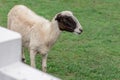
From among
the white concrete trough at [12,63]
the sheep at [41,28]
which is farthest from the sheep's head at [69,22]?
the white concrete trough at [12,63]

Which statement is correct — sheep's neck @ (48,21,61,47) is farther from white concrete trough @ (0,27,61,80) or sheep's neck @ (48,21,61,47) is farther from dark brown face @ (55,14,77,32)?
white concrete trough @ (0,27,61,80)

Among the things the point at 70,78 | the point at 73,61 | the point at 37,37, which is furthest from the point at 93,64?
the point at 37,37

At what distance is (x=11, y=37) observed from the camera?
135 cm

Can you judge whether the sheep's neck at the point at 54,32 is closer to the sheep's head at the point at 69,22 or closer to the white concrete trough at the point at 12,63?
the sheep's head at the point at 69,22

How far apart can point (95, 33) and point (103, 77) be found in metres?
2.87

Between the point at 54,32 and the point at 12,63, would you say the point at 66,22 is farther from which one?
the point at 12,63

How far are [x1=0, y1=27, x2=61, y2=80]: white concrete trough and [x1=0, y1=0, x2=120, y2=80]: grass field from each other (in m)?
5.20

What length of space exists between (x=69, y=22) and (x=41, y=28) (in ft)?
1.81

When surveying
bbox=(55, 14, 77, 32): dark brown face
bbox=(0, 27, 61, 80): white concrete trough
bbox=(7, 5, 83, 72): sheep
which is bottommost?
bbox=(7, 5, 83, 72): sheep

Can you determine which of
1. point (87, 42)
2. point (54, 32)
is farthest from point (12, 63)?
point (87, 42)

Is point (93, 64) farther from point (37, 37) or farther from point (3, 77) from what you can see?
point (3, 77)

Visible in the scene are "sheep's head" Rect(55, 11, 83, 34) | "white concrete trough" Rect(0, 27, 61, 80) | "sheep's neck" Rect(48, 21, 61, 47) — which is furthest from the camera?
"sheep's neck" Rect(48, 21, 61, 47)

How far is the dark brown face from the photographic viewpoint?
5746mm

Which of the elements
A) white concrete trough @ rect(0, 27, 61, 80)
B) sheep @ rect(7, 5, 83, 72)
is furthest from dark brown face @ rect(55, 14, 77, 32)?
white concrete trough @ rect(0, 27, 61, 80)
